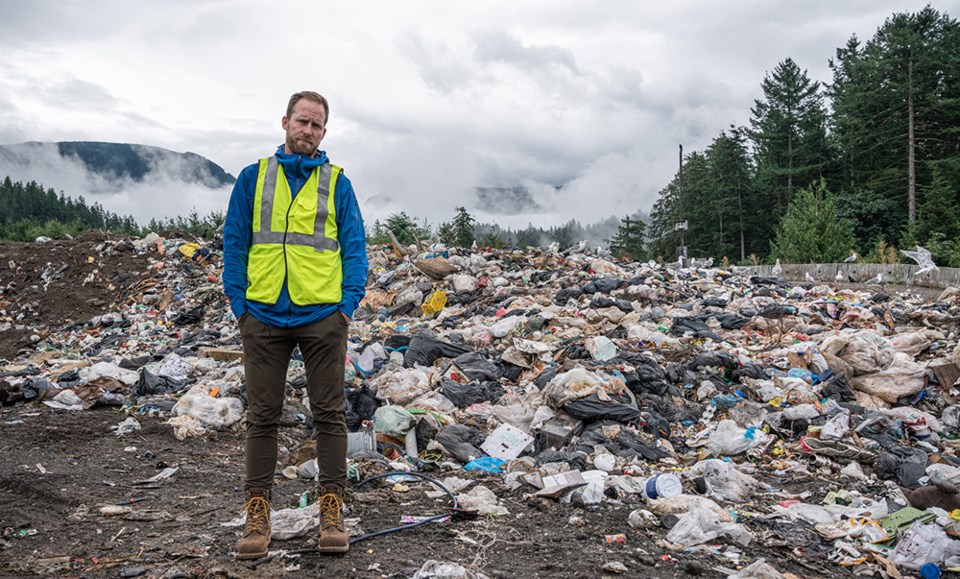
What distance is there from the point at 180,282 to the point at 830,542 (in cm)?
1204

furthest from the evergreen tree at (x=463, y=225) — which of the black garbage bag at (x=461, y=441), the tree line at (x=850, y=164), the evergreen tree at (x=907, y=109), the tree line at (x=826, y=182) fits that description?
the black garbage bag at (x=461, y=441)

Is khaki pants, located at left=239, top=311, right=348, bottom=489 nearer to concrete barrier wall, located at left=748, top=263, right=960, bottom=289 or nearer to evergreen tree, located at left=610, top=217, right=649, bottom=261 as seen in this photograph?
concrete barrier wall, located at left=748, top=263, right=960, bottom=289

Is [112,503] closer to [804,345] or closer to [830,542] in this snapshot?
[830,542]

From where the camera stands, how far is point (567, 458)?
3.99 metres

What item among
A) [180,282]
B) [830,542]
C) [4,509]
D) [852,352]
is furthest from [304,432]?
[180,282]

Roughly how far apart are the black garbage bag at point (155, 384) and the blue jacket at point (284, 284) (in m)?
3.85

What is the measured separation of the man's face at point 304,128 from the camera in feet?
7.98

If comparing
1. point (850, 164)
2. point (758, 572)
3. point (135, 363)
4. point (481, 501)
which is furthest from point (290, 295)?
point (850, 164)

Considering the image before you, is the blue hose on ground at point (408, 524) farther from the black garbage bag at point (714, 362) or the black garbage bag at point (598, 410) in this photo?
the black garbage bag at point (714, 362)

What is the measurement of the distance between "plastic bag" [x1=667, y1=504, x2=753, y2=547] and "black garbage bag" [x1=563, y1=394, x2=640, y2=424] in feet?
5.15

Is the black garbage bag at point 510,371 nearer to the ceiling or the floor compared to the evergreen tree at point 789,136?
nearer to the floor

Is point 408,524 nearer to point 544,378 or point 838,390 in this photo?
point 544,378

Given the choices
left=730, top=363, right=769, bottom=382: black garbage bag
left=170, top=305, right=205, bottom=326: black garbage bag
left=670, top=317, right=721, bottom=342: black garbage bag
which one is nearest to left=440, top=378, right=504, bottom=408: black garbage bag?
left=730, top=363, right=769, bottom=382: black garbage bag

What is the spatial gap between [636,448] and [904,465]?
157 cm
